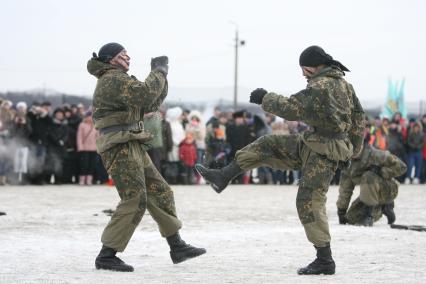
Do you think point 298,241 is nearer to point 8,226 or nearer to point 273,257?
point 273,257

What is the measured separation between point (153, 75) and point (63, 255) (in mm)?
2117

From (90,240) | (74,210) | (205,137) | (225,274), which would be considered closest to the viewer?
(225,274)

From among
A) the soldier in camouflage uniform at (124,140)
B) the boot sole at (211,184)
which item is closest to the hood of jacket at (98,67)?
the soldier in camouflage uniform at (124,140)

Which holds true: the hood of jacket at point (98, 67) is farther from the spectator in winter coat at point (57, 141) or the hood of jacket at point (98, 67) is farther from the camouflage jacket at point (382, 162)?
the spectator in winter coat at point (57, 141)

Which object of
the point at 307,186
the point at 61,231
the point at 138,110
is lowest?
the point at 61,231

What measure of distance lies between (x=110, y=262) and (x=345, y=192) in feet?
18.3

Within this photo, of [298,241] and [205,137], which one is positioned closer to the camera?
[298,241]

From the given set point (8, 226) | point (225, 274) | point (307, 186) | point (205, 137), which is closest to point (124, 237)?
point (225, 274)

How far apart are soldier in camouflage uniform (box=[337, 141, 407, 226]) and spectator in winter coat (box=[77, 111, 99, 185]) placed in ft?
30.5

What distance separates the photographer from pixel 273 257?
8836 millimetres

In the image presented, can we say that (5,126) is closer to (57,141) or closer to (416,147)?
(57,141)

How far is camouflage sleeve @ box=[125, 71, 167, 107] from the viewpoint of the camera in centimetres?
769

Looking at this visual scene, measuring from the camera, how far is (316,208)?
25.6 feet

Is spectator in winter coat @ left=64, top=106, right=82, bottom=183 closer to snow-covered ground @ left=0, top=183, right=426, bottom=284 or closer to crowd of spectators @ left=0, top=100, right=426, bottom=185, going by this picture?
crowd of spectators @ left=0, top=100, right=426, bottom=185
